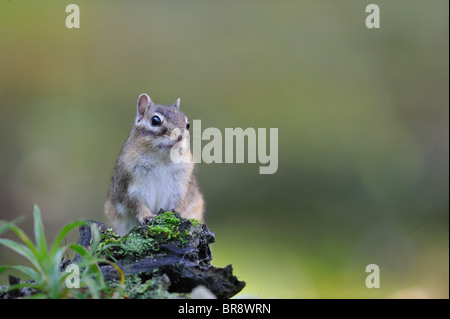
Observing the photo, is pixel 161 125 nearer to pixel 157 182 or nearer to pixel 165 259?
pixel 157 182

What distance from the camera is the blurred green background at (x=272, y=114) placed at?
10.2 metres

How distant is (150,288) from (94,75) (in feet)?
36.9

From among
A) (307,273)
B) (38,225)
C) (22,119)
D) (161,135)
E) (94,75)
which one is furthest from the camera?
(94,75)

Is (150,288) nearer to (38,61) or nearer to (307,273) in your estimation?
(307,273)

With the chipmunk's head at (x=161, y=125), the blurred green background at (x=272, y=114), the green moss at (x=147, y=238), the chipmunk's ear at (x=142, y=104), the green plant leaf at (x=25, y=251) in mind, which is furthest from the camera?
the blurred green background at (x=272, y=114)

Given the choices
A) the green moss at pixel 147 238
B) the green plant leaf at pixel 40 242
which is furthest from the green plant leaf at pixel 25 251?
the green moss at pixel 147 238

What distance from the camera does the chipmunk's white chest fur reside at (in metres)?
5.28

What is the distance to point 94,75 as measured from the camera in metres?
13.1

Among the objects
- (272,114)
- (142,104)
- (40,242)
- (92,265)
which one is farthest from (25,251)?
(272,114)

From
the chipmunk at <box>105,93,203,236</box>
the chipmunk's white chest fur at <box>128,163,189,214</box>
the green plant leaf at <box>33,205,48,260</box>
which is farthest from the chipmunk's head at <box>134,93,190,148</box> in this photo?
the green plant leaf at <box>33,205,48,260</box>

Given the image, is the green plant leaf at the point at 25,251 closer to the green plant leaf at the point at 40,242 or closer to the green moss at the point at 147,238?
the green plant leaf at the point at 40,242

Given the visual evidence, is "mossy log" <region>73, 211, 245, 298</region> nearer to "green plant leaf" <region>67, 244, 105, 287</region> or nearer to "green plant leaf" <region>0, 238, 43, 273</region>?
"green plant leaf" <region>67, 244, 105, 287</region>

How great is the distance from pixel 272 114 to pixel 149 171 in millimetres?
7614
